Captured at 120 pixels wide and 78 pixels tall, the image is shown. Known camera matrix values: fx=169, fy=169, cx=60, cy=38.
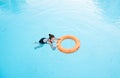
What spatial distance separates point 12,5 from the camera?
19.7ft

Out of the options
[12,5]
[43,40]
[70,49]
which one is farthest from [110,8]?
[12,5]

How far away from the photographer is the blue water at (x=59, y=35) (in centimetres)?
389

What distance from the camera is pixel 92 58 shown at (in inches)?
161

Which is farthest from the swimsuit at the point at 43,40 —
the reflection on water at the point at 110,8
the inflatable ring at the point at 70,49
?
the reflection on water at the point at 110,8

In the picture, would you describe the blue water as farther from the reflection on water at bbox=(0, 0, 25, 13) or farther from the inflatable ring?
the inflatable ring

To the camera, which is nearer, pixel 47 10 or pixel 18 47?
pixel 18 47

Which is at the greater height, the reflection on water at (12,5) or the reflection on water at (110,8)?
the reflection on water at (12,5)

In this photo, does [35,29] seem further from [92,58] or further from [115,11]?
[115,11]

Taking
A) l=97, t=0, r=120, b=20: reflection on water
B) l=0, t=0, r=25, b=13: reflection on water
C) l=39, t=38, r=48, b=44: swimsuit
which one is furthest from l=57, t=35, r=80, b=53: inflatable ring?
l=0, t=0, r=25, b=13: reflection on water

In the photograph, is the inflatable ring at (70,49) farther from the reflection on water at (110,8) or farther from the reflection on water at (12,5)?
the reflection on water at (12,5)

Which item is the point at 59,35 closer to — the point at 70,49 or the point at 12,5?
the point at 70,49

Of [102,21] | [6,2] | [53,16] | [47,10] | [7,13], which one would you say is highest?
[6,2]

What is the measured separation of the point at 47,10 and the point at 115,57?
272 cm

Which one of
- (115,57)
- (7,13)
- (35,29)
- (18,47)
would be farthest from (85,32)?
(7,13)
